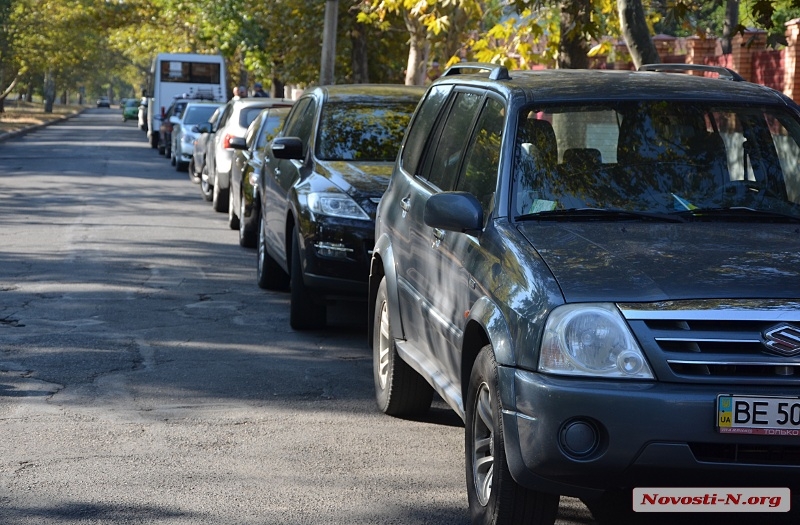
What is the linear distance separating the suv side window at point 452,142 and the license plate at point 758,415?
208 cm

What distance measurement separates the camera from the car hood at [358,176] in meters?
9.18

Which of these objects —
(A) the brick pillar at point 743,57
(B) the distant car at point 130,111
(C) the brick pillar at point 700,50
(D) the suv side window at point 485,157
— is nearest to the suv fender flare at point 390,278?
(D) the suv side window at point 485,157

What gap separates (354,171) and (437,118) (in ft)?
10.0

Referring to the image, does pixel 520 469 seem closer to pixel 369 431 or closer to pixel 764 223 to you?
pixel 764 223

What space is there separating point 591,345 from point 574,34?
11.2 metres

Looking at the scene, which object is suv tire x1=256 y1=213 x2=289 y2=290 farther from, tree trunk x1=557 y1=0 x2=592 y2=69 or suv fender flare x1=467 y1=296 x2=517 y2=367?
suv fender flare x1=467 y1=296 x2=517 y2=367

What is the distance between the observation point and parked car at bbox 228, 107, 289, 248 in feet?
43.4

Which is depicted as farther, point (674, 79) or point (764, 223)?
point (674, 79)

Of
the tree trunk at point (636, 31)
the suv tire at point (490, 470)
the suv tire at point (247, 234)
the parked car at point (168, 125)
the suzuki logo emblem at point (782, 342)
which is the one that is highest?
the tree trunk at point (636, 31)

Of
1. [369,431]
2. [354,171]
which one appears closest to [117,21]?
[354,171]

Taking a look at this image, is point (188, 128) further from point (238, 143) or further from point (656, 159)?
point (656, 159)

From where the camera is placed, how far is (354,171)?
9648mm

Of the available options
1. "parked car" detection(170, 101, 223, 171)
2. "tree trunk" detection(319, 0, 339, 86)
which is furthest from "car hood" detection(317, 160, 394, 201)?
"parked car" detection(170, 101, 223, 171)

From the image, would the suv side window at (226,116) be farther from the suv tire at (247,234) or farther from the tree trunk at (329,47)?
the tree trunk at (329,47)
